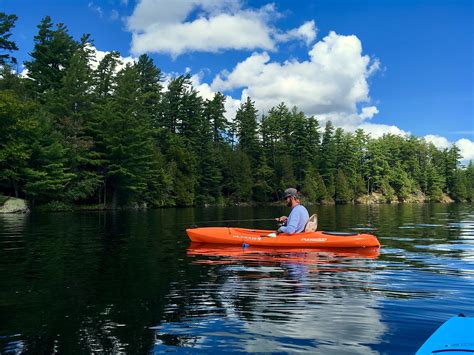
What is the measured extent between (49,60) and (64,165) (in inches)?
738

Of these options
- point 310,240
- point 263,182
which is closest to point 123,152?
point 263,182

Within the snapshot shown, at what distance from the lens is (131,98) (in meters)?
46.9

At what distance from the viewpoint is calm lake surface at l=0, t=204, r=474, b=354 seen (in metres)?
4.66

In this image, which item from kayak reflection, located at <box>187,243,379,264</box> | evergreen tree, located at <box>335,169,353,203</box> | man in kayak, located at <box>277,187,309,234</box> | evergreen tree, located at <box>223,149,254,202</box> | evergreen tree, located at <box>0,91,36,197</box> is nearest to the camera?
kayak reflection, located at <box>187,243,379,264</box>

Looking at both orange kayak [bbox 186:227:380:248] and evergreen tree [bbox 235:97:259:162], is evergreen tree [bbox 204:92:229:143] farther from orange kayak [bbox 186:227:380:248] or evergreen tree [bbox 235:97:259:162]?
orange kayak [bbox 186:227:380:248]

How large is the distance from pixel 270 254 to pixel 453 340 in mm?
7741

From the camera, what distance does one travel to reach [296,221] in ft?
40.9

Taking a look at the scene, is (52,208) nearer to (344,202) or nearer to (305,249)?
(305,249)

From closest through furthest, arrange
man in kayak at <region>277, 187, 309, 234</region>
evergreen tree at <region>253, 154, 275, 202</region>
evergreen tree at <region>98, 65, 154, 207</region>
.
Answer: man in kayak at <region>277, 187, 309, 234</region> < evergreen tree at <region>98, 65, 154, 207</region> < evergreen tree at <region>253, 154, 275, 202</region>

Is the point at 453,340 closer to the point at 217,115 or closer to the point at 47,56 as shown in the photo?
the point at 47,56

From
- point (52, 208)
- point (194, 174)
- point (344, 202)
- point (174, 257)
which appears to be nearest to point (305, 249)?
point (174, 257)

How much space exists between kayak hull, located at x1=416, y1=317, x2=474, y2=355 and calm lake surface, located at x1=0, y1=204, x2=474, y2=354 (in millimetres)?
528

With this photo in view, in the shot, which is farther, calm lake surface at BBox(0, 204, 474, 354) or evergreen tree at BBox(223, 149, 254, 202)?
evergreen tree at BBox(223, 149, 254, 202)

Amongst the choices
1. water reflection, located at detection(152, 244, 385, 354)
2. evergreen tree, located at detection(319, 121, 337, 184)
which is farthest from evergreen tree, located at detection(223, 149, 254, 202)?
water reflection, located at detection(152, 244, 385, 354)
